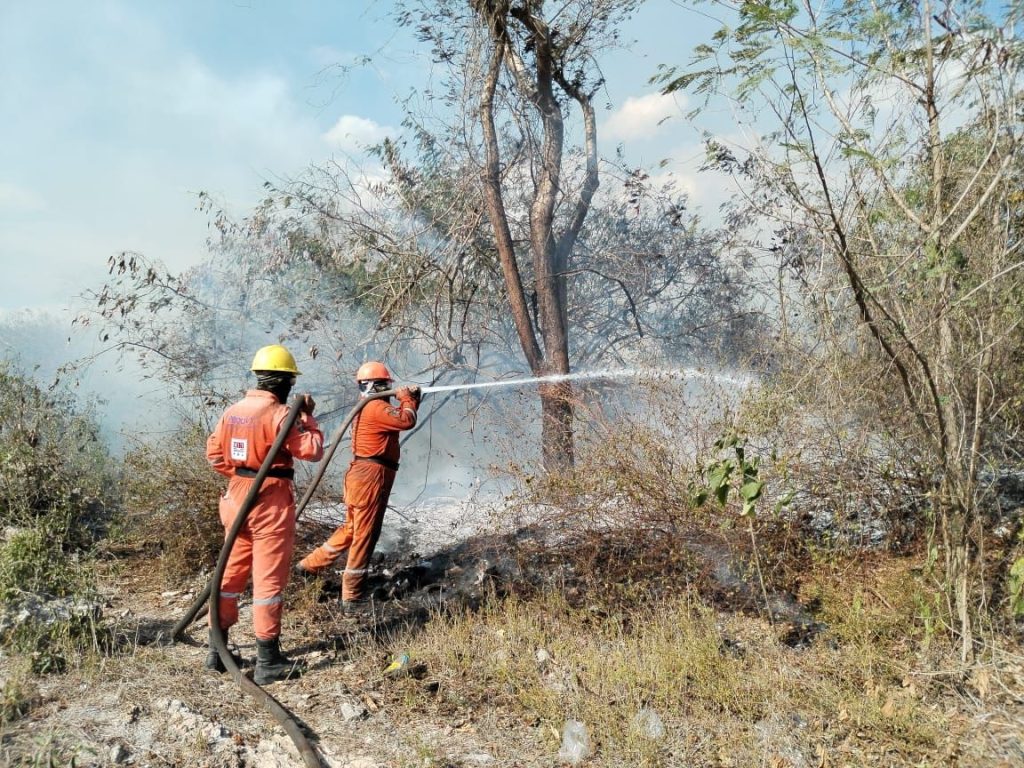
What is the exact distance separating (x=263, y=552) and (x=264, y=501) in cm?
28

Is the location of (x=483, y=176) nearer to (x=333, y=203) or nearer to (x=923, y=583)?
(x=333, y=203)

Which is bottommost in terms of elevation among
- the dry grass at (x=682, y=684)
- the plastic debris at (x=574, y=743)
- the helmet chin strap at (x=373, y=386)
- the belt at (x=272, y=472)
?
the plastic debris at (x=574, y=743)

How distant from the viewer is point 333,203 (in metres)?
8.70

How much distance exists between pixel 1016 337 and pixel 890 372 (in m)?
0.73

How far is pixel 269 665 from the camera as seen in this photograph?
424 centimetres

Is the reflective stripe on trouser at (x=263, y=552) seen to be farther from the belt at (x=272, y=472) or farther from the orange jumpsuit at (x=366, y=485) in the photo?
the orange jumpsuit at (x=366, y=485)

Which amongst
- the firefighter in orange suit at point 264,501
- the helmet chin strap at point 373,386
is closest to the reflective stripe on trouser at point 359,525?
the helmet chin strap at point 373,386

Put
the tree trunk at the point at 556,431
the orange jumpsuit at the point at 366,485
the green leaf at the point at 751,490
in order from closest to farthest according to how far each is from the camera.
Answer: the green leaf at the point at 751,490 < the orange jumpsuit at the point at 366,485 < the tree trunk at the point at 556,431

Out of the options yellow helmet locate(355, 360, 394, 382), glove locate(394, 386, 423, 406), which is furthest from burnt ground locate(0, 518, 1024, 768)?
yellow helmet locate(355, 360, 394, 382)

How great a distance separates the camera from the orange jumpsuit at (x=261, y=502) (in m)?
4.19

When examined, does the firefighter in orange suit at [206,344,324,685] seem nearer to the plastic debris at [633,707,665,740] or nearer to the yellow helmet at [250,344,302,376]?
the yellow helmet at [250,344,302,376]

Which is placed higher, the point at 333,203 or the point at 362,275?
the point at 333,203

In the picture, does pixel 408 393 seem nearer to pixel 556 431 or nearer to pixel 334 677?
pixel 556 431

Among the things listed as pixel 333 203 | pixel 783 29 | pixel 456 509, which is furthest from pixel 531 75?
pixel 783 29
